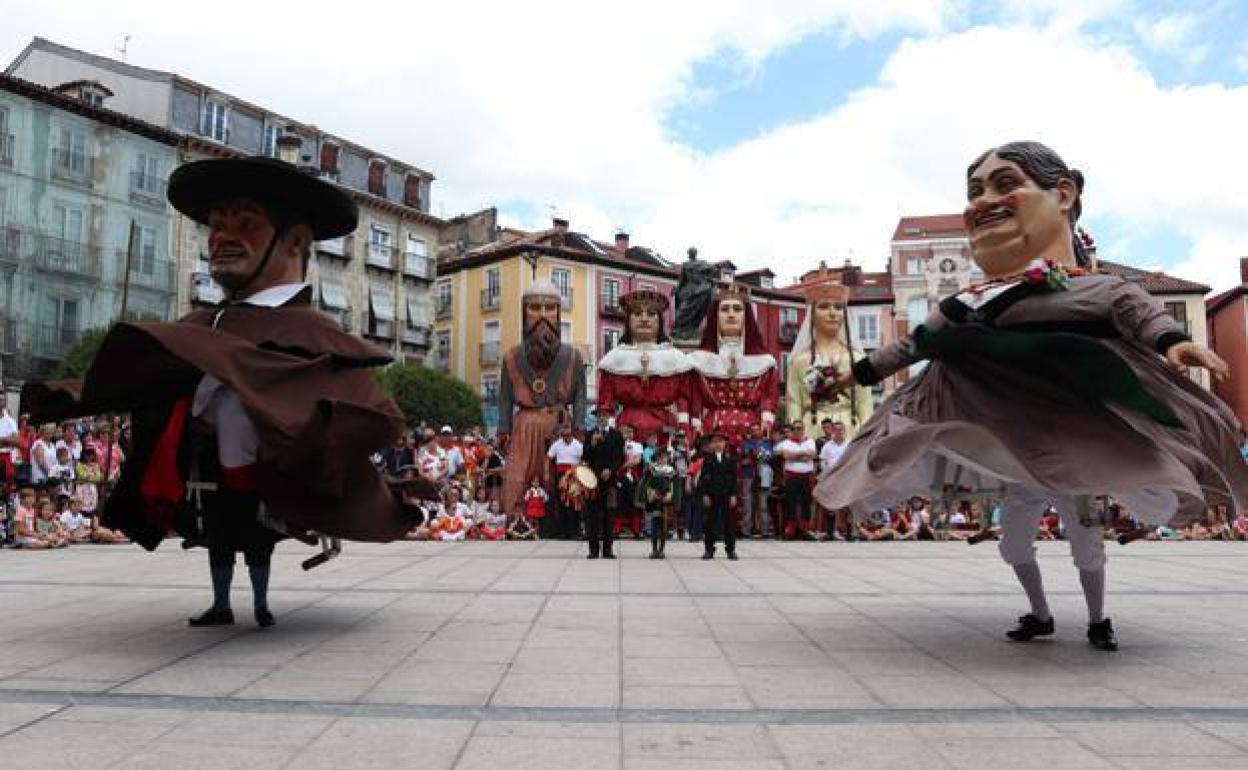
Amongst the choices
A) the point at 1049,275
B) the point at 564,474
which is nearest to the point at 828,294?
the point at 564,474

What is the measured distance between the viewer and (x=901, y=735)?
3.43m

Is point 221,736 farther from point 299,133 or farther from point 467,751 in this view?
point 299,133

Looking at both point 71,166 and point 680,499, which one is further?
point 71,166

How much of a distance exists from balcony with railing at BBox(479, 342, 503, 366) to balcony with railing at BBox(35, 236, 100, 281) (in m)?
19.3

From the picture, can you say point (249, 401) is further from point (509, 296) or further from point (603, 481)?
point (509, 296)

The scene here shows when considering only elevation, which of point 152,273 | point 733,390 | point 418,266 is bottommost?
point 733,390

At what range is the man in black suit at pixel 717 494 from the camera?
11.6 meters

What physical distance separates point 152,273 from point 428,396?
11195 mm

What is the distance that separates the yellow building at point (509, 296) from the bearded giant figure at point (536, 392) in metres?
33.0

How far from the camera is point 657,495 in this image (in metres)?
11.8

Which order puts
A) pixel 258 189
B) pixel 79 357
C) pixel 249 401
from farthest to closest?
pixel 79 357, pixel 258 189, pixel 249 401

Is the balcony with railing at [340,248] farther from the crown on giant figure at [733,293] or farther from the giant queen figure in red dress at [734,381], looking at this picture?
the giant queen figure in red dress at [734,381]

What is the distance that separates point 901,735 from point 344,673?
2.42 metres

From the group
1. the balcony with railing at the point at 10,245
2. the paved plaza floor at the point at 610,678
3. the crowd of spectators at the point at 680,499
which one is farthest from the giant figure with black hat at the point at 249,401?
the balcony with railing at the point at 10,245
